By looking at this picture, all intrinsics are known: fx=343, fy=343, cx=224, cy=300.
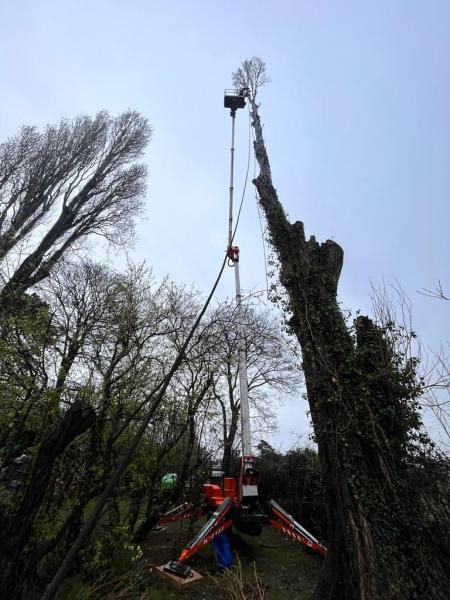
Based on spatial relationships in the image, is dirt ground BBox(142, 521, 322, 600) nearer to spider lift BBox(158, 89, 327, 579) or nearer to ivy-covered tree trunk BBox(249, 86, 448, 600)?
spider lift BBox(158, 89, 327, 579)

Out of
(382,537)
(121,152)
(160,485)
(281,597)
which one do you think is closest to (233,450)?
(160,485)

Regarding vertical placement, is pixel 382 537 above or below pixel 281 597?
above

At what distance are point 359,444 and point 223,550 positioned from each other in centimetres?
406

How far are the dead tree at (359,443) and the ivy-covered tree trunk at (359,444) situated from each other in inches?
0.4

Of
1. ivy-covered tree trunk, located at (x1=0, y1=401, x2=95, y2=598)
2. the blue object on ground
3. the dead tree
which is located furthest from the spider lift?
ivy-covered tree trunk, located at (x1=0, y1=401, x2=95, y2=598)

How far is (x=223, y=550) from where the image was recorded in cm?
680

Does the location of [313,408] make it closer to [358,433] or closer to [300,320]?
[358,433]

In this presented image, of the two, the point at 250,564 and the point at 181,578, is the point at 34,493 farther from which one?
the point at 250,564

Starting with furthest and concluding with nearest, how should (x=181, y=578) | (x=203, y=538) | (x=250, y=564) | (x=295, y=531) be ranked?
(x=250, y=564)
(x=295, y=531)
(x=203, y=538)
(x=181, y=578)

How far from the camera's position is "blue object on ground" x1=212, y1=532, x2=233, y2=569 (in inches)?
261

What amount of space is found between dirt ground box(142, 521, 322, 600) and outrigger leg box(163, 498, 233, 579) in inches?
8.0

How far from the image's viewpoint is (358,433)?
4.70 metres

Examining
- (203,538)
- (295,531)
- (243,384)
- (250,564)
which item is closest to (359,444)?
(295,531)

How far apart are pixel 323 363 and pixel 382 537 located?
7.54 ft
